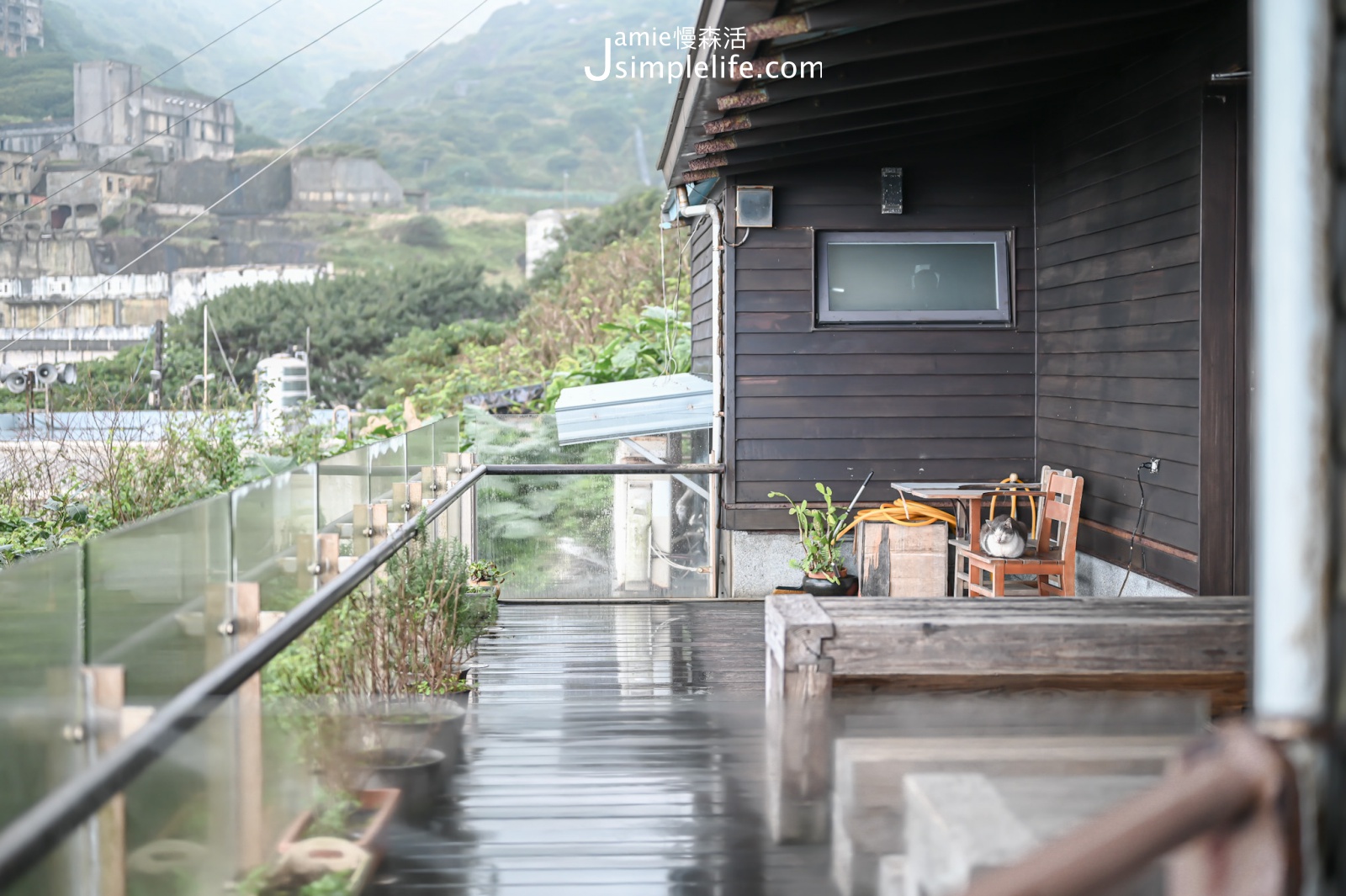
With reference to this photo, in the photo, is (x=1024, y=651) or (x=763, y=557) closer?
(x=1024, y=651)

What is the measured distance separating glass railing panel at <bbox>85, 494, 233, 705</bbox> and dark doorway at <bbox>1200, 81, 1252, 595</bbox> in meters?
3.75

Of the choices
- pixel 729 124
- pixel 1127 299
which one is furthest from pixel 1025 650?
pixel 729 124

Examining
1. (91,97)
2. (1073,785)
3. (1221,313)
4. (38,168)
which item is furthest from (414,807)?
(91,97)

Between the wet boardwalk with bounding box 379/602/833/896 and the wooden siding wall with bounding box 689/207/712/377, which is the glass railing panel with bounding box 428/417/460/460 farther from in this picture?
the wet boardwalk with bounding box 379/602/833/896

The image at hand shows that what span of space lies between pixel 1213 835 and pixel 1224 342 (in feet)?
12.8

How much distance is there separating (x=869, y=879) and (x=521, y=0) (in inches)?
2416

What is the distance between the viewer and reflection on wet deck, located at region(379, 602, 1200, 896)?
1491 mm

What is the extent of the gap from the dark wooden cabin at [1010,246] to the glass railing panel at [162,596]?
7.95 feet

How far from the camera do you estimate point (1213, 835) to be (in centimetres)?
108

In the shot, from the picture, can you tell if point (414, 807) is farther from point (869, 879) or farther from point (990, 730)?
point (990, 730)

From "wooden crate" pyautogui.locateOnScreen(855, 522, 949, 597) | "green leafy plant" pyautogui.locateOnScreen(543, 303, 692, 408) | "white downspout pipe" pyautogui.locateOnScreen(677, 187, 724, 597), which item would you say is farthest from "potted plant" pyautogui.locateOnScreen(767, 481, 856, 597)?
"green leafy plant" pyautogui.locateOnScreen(543, 303, 692, 408)

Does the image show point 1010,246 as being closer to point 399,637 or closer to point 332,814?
point 399,637

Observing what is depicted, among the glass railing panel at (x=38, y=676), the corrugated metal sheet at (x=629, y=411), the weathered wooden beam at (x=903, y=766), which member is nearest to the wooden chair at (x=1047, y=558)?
the corrugated metal sheet at (x=629, y=411)

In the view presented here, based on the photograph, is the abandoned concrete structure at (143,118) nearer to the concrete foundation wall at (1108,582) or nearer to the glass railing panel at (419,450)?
the glass railing panel at (419,450)
